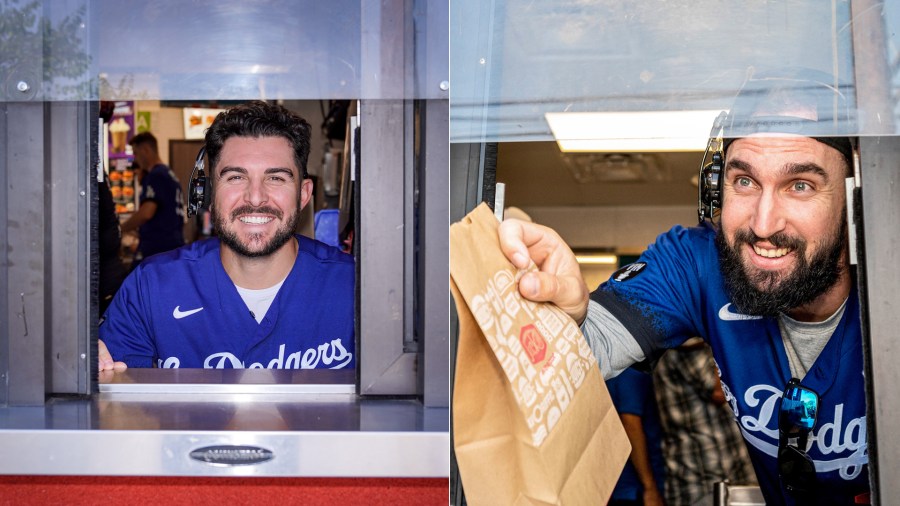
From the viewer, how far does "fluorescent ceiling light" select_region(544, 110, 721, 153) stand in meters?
1.44

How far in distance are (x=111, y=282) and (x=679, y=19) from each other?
3.53 metres

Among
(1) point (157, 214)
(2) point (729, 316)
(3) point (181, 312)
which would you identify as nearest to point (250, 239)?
(3) point (181, 312)

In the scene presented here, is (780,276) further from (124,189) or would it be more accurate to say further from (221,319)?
(124,189)

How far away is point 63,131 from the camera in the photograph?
163 cm

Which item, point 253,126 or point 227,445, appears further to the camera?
point 253,126

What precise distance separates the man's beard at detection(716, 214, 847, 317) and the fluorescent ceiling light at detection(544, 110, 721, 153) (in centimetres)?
32

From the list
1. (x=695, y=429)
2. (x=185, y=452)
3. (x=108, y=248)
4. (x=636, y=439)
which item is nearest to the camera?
(x=185, y=452)

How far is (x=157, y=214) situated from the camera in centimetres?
566

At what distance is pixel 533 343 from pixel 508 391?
0.09m

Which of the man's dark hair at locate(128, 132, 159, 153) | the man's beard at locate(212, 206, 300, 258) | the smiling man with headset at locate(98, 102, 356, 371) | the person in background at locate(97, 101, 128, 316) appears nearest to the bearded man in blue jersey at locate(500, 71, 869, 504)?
the smiling man with headset at locate(98, 102, 356, 371)

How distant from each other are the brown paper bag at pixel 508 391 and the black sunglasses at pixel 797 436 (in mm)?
628

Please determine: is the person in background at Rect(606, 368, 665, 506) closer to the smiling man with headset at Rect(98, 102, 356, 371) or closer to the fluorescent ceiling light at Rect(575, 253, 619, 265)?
the fluorescent ceiling light at Rect(575, 253, 619, 265)

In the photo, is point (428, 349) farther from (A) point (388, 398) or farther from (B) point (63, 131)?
(B) point (63, 131)

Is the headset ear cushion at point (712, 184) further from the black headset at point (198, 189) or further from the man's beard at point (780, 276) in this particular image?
the black headset at point (198, 189)
